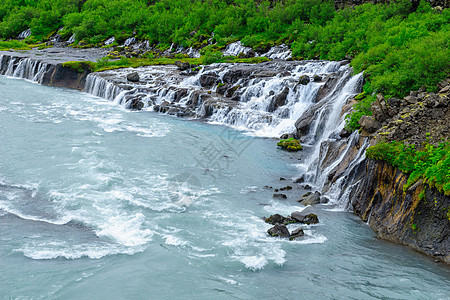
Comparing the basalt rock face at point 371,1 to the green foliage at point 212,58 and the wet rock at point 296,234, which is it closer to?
the green foliage at point 212,58

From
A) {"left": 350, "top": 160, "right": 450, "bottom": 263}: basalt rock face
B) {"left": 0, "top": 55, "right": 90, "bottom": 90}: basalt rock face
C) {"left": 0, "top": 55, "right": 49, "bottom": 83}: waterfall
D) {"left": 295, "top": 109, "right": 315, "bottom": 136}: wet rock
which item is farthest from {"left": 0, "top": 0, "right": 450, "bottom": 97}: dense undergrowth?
{"left": 0, "top": 55, "right": 49, "bottom": 83}: waterfall

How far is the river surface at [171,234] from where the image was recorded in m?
13.1

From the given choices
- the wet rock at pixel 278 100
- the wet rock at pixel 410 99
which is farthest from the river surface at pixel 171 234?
the wet rock at pixel 278 100

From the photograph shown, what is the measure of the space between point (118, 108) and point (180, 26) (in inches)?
1397

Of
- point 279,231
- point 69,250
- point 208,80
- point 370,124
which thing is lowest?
point 69,250

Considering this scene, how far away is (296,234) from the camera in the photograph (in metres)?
16.4

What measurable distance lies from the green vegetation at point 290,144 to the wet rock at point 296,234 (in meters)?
12.3

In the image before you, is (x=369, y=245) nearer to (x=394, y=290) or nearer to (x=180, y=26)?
(x=394, y=290)

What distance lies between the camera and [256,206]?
1948 cm

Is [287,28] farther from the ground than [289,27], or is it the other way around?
[287,28]

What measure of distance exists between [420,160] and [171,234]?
33.1 feet

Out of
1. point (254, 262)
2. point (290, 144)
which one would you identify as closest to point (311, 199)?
point (254, 262)

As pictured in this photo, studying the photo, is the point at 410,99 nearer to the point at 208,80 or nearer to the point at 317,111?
the point at 317,111

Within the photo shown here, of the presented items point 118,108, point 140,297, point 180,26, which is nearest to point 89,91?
point 118,108
